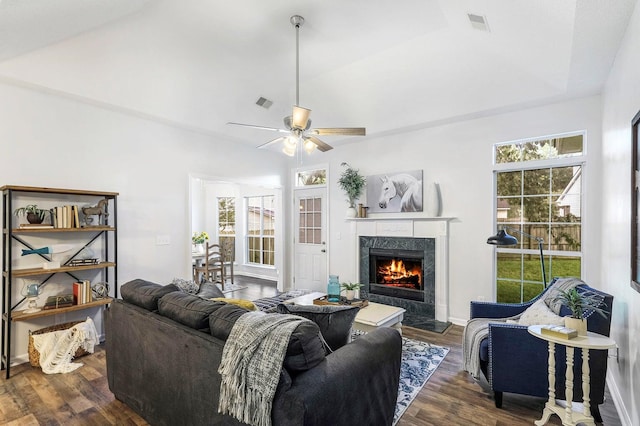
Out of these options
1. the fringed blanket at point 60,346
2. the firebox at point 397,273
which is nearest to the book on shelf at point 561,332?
the firebox at point 397,273

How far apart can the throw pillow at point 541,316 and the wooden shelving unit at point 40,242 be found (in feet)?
13.6

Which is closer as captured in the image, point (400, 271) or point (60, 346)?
point (60, 346)

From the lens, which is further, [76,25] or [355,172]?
[355,172]

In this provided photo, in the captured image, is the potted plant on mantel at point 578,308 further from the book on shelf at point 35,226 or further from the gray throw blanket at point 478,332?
the book on shelf at point 35,226

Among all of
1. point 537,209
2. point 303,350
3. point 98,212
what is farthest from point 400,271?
point 98,212

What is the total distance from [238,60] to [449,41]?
248cm

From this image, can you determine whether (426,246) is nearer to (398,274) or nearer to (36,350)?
(398,274)

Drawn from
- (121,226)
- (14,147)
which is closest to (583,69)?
(121,226)

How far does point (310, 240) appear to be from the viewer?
626 centimetres

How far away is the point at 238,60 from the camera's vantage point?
4000 mm

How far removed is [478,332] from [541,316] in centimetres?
49

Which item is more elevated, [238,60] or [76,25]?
[238,60]

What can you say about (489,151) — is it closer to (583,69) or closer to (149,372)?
(583,69)

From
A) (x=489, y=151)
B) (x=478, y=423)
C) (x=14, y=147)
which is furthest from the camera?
(x=489, y=151)
